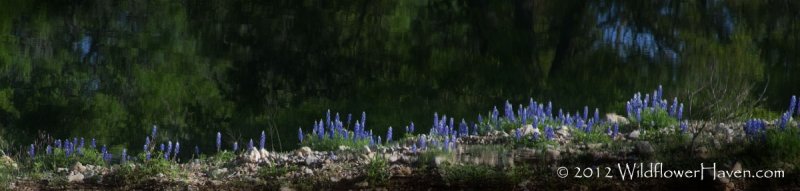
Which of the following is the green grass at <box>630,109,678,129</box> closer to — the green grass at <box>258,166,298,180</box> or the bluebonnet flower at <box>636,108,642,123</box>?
the bluebonnet flower at <box>636,108,642,123</box>

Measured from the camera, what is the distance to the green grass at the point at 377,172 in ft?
27.5

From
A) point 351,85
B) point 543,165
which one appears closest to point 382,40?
point 351,85

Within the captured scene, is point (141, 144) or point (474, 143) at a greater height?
point (474, 143)

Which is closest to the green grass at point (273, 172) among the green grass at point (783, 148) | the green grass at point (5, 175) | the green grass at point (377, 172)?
the green grass at point (377, 172)

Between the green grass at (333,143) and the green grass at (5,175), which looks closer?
the green grass at (5,175)

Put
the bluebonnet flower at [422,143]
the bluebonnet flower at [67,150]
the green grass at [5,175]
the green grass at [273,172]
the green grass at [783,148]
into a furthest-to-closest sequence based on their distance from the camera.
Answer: the bluebonnet flower at [67,150] < the bluebonnet flower at [422,143] < the green grass at [5,175] < the green grass at [273,172] < the green grass at [783,148]

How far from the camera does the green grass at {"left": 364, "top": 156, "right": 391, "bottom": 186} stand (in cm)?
838

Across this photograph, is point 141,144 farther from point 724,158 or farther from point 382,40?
point 724,158

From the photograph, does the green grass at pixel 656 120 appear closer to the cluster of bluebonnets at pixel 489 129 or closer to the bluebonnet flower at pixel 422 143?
the cluster of bluebonnets at pixel 489 129

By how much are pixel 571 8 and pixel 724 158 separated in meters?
19.2

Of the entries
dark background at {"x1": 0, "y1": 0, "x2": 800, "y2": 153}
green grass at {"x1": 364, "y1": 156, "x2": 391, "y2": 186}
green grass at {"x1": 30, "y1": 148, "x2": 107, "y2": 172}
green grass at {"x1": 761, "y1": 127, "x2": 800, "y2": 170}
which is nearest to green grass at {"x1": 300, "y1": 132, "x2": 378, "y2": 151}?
green grass at {"x1": 364, "y1": 156, "x2": 391, "y2": 186}

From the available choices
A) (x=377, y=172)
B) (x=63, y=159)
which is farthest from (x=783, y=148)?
(x=63, y=159)

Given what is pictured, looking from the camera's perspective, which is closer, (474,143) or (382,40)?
(474,143)

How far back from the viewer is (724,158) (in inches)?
324
